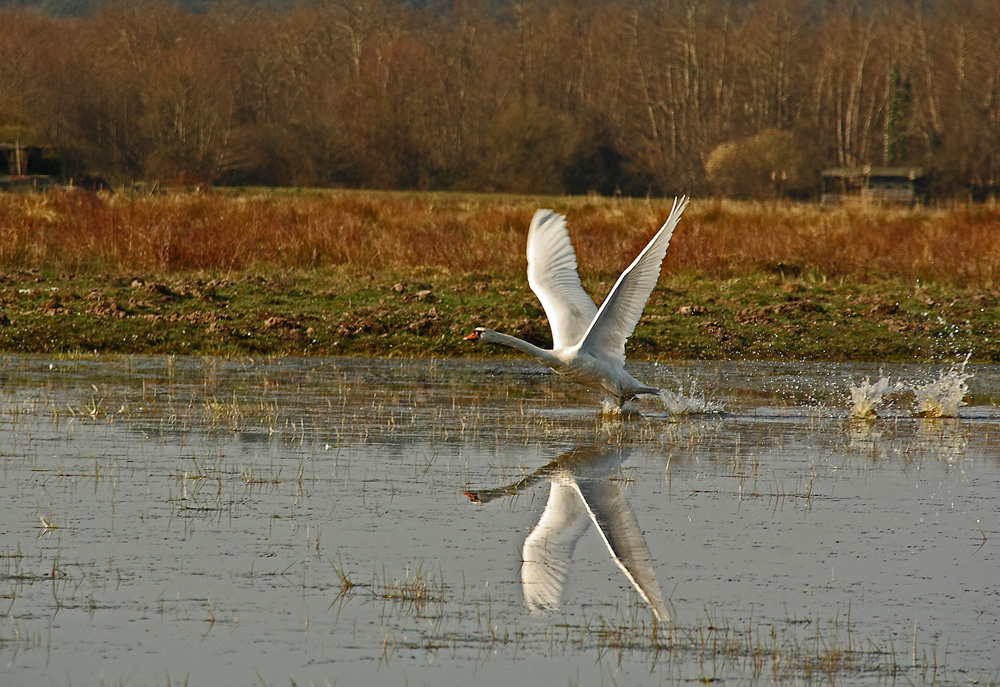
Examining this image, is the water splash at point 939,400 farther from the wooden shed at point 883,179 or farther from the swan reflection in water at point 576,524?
the wooden shed at point 883,179

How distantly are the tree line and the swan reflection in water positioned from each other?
50.3 meters

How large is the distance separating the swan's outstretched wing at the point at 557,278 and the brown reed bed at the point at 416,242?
26.7 ft

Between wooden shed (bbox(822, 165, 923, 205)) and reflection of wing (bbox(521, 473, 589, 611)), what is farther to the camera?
wooden shed (bbox(822, 165, 923, 205))

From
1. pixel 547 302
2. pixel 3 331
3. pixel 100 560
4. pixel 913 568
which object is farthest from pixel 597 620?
pixel 3 331

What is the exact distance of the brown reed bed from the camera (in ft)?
67.9

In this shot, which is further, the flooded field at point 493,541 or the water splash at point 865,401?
the water splash at point 865,401

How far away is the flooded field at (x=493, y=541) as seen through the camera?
16.5ft

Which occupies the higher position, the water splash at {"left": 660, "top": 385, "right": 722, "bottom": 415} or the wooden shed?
the wooden shed

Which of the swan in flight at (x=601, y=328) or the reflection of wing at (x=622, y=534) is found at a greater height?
the swan in flight at (x=601, y=328)

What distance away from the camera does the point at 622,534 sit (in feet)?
22.3

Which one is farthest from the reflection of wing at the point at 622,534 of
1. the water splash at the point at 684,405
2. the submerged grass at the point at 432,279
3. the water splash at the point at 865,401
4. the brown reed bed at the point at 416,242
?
the brown reed bed at the point at 416,242

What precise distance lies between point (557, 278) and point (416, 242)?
35.1 ft

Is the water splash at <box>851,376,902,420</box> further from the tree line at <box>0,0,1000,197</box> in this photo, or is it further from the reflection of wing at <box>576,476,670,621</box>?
the tree line at <box>0,0,1000,197</box>

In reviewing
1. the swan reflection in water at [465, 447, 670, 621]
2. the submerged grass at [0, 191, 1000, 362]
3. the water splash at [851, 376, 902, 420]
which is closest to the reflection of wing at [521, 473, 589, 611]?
the swan reflection in water at [465, 447, 670, 621]
